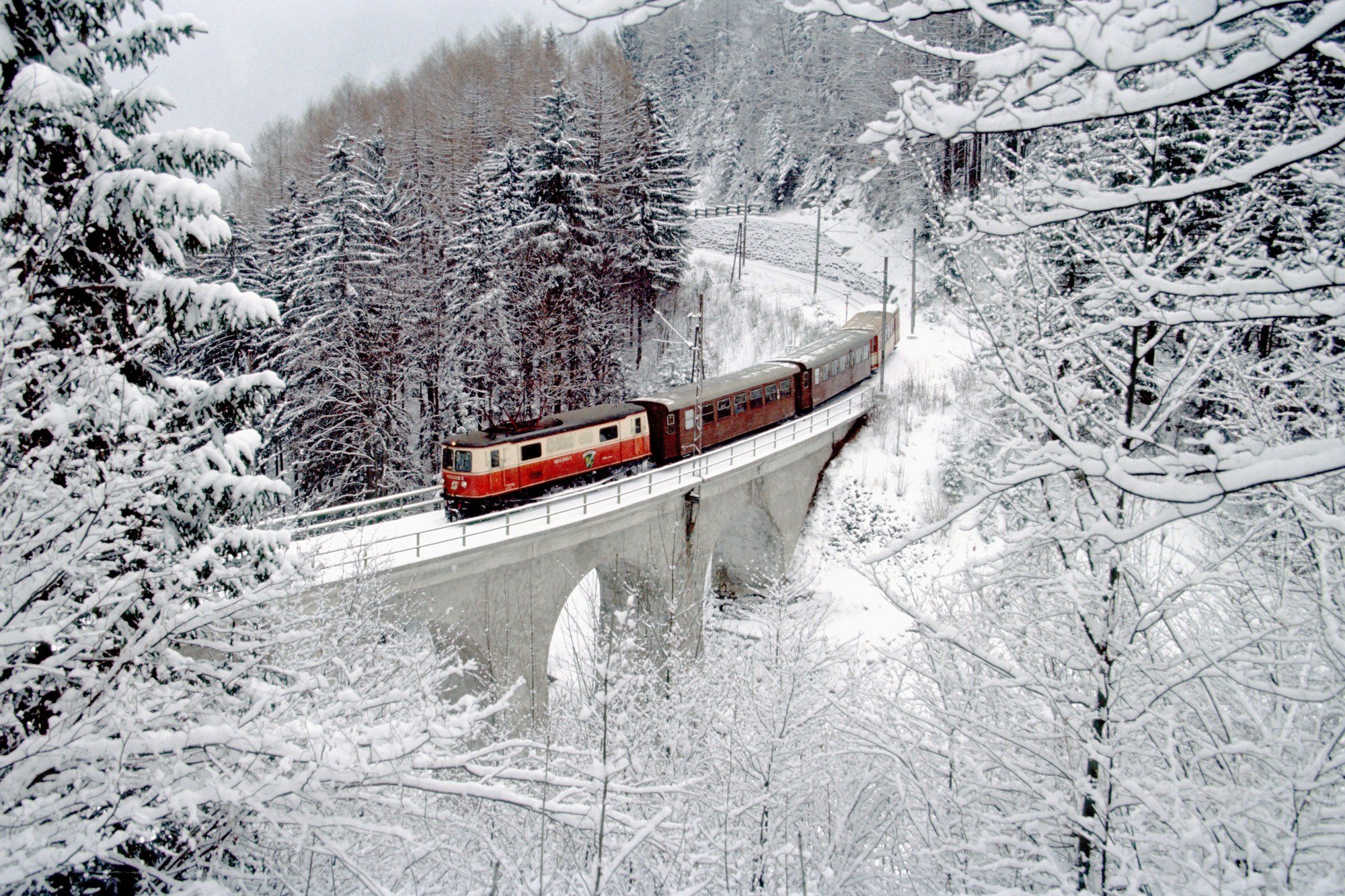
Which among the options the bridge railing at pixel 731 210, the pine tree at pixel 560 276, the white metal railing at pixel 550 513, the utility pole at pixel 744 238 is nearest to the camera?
the white metal railing at pixel 550 513

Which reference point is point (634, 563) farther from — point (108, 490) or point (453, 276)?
point (453, 276)

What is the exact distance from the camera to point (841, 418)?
25250 mm

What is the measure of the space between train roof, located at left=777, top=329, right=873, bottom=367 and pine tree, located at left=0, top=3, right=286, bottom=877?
66.1 ft

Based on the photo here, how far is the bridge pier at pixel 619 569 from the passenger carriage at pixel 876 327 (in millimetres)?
6955

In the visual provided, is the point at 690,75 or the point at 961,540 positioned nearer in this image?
the point at 961,540

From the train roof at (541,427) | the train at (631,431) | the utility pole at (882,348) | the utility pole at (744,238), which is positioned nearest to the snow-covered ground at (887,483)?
the utility pole at (882,348)

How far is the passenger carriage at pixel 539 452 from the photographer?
15.3 metres

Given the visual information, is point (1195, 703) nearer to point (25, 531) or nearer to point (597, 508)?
point (25, 531)

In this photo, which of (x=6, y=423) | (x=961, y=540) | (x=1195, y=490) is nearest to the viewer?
(x=1195, y=490)

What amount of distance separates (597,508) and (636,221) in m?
22.6

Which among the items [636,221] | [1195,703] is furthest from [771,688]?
[636,221]

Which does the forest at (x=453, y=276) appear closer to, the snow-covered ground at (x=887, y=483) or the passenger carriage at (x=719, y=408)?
the passenger carriage at (x=719, y=408)

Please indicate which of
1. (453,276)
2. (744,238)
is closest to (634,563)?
(453,276)

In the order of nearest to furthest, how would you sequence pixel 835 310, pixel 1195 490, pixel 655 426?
pixel 1195 490 < pixel 655 426 < pixel 835 310
